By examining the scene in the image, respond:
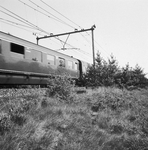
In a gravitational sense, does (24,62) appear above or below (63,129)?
above

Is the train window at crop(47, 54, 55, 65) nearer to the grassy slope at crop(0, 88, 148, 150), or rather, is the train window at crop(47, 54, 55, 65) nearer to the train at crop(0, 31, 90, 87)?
the train at crop(0, 31, 90, 87)

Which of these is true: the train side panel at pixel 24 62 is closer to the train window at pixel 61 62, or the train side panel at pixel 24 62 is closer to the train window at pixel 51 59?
the train window at pixel 51 59

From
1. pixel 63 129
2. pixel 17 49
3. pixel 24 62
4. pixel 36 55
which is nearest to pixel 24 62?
pixel 24 62

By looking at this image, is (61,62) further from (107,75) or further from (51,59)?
(107,75)

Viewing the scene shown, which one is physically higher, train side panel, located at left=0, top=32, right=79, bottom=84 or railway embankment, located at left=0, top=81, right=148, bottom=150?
train side panel, located at left=0, top=32, right=79, bottom=84

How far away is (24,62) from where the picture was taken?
7.88 m

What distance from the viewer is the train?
269 inches

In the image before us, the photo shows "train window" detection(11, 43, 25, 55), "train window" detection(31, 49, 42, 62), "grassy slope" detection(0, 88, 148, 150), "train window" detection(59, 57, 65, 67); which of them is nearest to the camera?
"grassy slope" detection(0, 88, 148, 150)

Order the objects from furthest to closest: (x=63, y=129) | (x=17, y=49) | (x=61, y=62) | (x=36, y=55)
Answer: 1. (x=61, y=62)
2. (x=36, y=55)
3. (x=17, y=49)
4. (x=63, y=129)

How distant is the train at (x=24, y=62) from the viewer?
682 cm

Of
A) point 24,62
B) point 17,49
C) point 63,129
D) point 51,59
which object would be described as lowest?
point 63,129

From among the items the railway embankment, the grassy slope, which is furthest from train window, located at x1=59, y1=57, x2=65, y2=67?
the grassy slope

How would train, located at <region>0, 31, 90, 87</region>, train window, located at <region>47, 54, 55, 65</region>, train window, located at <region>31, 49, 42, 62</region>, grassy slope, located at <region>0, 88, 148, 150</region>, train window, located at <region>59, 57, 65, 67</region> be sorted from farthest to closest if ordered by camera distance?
1. train window, located at <region>59, 57, 65, 67</region>
2. train window, located at <region>47, 54, 55, 65</region>
3. train window, located at <region>31, 49, 42, 62</region>
4. train, located at <region>0, 31, 90, 87</region>
5. grassy slope, located at <region>0, 88, 148, 150</region>

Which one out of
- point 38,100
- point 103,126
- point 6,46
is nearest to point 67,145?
point 103,126
